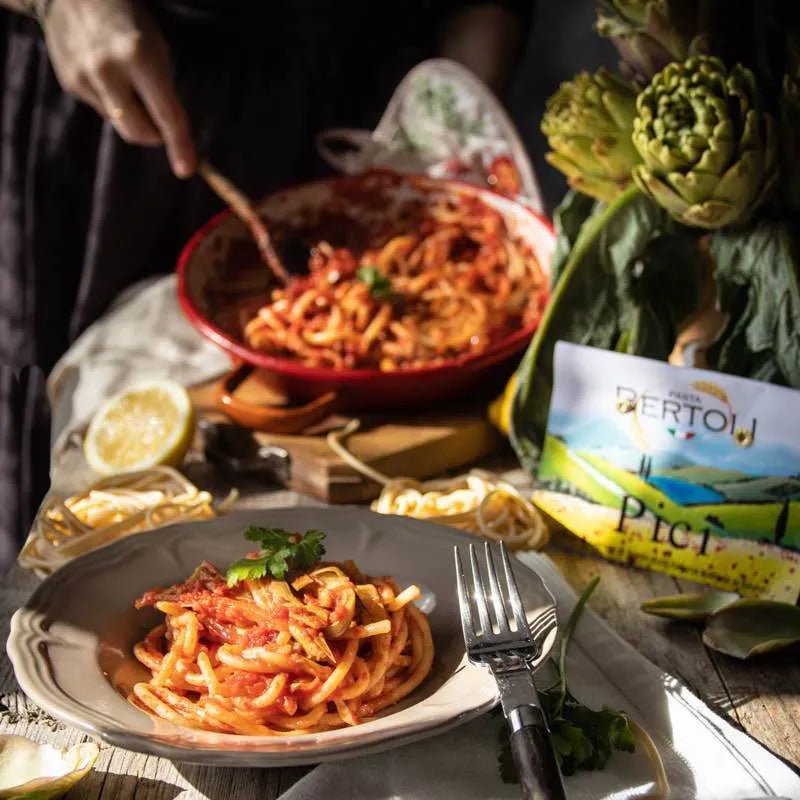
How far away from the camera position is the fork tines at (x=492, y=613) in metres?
1.14

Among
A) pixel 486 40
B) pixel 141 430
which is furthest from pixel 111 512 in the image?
pixel 486 40

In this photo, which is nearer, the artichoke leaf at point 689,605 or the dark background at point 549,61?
the artichoke leaf at point 689,605

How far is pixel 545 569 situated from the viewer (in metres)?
1.52

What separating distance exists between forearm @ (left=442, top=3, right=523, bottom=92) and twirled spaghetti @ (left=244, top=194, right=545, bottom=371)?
0.70 meters

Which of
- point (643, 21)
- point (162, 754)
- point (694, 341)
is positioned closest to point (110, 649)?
point (162, 754)

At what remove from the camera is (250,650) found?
3.77 feet

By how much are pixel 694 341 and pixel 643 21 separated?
17.7 inches

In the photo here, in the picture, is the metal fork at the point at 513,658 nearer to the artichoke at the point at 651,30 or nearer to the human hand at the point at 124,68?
the artichoke at the point at 651,30

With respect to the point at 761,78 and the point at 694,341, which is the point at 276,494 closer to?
the point at 694,341

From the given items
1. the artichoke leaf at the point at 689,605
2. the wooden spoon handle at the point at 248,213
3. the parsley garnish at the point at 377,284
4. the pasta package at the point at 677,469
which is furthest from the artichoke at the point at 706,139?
the wooden spoon handle at the point at 248,213

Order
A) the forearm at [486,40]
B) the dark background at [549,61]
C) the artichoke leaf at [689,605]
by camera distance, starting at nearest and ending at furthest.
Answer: the artichoke leaf at [689,605] < the forearm at [486,40] < the dark background at [549,61]

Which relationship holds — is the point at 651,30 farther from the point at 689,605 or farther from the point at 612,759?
the point at 612,759

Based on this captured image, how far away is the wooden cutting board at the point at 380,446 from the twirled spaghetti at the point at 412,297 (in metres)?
0.10

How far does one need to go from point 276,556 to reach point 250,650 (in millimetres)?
114
